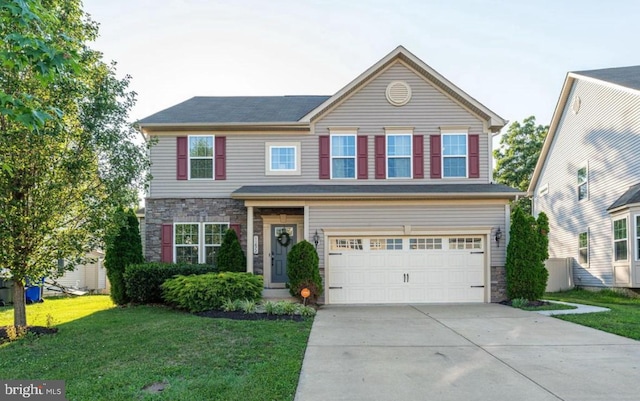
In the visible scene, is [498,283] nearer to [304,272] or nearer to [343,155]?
[304,272]

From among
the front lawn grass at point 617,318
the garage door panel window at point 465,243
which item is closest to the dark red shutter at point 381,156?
the garage door panel window at point 465,243

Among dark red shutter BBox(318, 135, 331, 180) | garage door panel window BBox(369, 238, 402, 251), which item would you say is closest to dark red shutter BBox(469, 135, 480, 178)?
garage door panel window BBox(369, 238, 402, 251)

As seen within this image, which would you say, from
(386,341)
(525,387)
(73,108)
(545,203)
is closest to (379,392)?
(525,387)

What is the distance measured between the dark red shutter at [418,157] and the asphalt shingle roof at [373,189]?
0.44m

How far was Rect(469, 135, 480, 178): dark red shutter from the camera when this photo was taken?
14219 mm

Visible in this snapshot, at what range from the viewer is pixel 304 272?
40.5 feet

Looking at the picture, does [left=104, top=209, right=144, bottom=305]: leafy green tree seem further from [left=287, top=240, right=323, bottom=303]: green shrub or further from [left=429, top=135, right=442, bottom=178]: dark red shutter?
[left=429, top=135, right=442, bottom=178]: dark red shutter

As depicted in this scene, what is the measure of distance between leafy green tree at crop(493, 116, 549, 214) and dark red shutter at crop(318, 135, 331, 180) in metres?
19.1

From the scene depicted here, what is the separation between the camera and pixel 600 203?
17078 millimetres

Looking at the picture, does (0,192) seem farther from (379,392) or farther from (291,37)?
(291,37)

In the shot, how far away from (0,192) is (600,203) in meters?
18.1

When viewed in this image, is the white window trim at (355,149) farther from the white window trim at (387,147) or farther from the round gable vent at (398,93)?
the round gable vent at (398,93)

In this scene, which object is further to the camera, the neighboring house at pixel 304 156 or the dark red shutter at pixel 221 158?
the dark red shutter at pixel 221 158

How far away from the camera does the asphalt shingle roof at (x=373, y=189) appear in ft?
43.3
